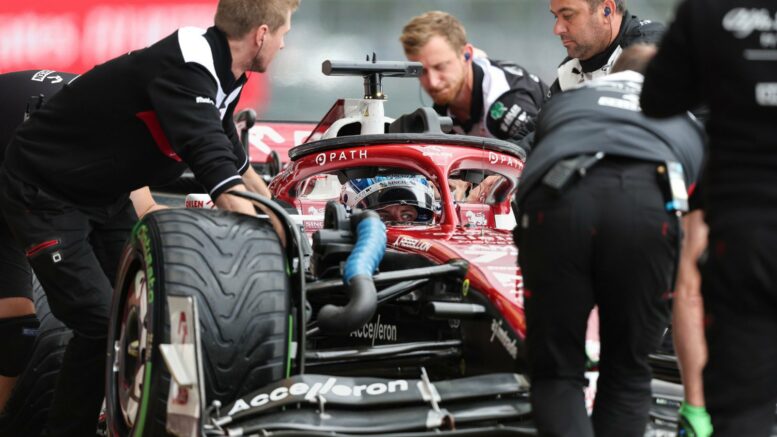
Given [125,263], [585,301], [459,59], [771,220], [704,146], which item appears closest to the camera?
[771,220]

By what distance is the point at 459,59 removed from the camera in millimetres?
7512

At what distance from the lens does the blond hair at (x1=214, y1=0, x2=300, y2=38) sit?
4.57 meters

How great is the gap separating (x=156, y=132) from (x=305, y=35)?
9.46 meters

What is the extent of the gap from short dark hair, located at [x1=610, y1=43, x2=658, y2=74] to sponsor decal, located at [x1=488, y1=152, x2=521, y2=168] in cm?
171

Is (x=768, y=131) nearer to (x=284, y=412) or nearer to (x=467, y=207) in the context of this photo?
(x=284, y=412)

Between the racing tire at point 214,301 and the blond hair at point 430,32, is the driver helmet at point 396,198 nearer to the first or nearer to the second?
the racing tire at point 214,301

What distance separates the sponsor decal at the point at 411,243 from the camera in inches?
192

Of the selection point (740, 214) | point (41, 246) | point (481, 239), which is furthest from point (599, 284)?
point (41, 246)

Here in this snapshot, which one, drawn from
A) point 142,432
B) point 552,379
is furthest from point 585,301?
point 142,432

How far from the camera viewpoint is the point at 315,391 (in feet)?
12.9

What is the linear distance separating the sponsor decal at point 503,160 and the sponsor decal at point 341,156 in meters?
0.57

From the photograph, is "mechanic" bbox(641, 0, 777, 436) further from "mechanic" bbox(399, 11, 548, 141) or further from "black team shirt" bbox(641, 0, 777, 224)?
"mechanic" bbox(399, 11, 548, 141)

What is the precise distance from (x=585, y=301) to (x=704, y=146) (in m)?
0.71

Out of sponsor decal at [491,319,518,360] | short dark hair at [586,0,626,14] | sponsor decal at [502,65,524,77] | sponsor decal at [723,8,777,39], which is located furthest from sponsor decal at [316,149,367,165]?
sponsor decal at [723,8,777,39]
